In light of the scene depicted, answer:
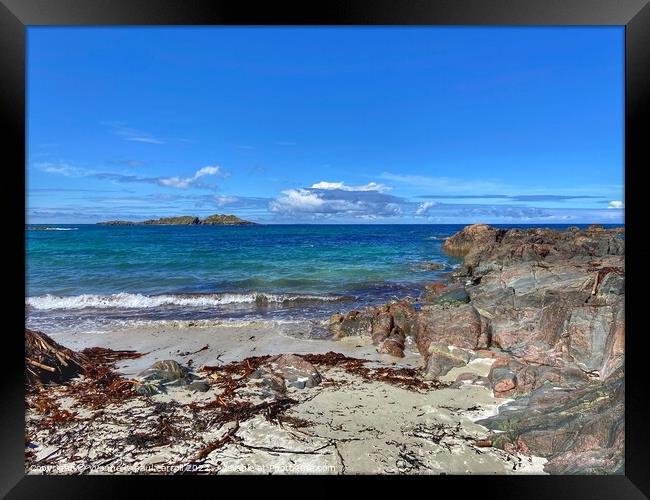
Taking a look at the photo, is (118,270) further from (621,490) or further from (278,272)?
(621,490)

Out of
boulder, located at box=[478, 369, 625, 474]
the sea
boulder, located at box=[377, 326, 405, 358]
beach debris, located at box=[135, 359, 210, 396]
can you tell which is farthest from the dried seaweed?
the sea

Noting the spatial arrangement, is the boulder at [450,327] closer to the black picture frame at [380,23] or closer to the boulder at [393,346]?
the boulder at [393,346]

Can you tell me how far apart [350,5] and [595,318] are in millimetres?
3469

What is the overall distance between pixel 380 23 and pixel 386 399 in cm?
287

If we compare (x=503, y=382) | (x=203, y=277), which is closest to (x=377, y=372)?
(x=503, y=382)

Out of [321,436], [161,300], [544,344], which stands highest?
[544,344]

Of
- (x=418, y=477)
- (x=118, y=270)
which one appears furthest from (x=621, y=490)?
(x=118, y=270)

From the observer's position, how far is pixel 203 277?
1143 cm

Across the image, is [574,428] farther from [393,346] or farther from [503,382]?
[393,346]

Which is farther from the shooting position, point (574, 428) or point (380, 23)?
point (574, 428)

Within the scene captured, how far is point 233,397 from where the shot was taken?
120 inches

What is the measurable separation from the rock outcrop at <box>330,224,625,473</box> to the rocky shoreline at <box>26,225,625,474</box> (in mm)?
13

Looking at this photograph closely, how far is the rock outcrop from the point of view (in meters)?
2.19

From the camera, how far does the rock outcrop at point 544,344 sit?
2.19 m
